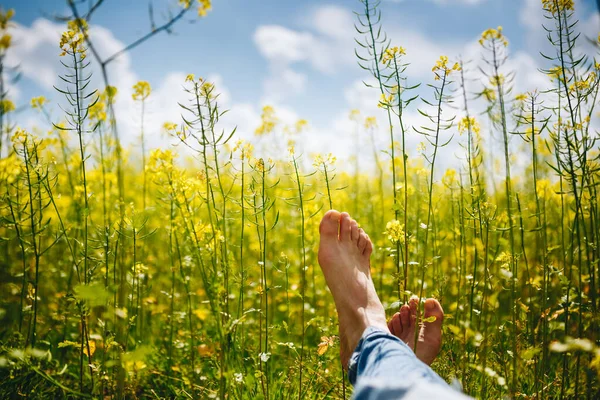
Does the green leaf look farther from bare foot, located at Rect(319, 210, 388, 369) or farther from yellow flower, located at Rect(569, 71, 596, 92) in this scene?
yellow flower, located at Rect(569, 71, 596, 92)

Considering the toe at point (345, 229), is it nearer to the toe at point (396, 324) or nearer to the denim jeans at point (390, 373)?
the toe at point (396, 324)

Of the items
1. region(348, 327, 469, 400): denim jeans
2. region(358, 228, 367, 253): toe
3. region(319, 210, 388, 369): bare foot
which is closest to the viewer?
region(348, 327, 469, 400): denim jeans

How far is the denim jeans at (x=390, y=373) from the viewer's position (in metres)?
0.97

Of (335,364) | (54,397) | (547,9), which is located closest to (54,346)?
(54,397)

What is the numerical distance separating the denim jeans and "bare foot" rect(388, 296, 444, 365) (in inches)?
15.3

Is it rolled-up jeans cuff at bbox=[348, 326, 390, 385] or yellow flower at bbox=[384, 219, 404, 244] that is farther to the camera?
yellow flower at bbox=[384, 219, 404, 244]

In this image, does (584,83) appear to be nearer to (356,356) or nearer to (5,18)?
(356,356)

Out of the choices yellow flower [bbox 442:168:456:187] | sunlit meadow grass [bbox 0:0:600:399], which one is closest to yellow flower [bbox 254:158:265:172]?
sunlit meadow grass [bbox 0:0:600:399]

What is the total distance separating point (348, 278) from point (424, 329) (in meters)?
0.44

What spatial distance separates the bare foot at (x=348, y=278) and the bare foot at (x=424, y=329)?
15 centimetres

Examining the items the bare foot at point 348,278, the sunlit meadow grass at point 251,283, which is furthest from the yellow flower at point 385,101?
the bare foot at point 348,278

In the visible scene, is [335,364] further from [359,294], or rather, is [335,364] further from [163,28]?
[163,28]

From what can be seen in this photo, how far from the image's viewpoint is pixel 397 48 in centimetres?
152

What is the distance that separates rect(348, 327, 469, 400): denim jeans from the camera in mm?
971
